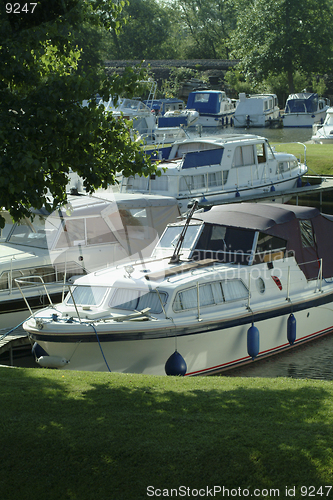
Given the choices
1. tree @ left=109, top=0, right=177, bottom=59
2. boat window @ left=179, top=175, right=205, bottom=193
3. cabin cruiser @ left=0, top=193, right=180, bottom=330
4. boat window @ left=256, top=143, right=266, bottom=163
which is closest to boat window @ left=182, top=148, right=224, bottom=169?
boat window @ left=179, top=175, right=205, bottom=193

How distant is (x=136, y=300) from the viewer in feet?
34.1

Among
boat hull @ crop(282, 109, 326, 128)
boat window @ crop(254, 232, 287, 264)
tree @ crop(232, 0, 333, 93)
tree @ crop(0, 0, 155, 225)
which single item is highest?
tree @ crop(232, 0, 333, 93)

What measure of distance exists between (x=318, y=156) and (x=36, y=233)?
69.8 ft

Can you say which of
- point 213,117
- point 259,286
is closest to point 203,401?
point 259,286

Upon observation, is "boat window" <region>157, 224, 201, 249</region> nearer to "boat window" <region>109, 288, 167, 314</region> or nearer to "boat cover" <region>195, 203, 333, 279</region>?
"boat cover" <region>195, 203, 333, 279</region>

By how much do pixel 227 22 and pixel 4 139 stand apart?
96.1 metres

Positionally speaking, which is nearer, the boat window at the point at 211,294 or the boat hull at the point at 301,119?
the boat window at the point at 211,294

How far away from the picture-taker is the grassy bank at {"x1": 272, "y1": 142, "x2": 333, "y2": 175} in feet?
94.3

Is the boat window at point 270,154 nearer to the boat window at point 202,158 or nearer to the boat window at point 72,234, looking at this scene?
the boat window at point 202,158

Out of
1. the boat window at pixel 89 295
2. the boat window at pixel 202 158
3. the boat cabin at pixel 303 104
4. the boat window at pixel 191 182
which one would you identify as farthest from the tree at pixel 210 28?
the boat window at pixel 89 295

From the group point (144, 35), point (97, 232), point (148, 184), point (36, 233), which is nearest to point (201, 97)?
point (148, 184)

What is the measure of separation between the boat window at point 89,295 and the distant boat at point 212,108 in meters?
43.9

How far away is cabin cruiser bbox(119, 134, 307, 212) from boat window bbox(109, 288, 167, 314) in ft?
34.8

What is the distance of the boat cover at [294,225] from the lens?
12.3m
